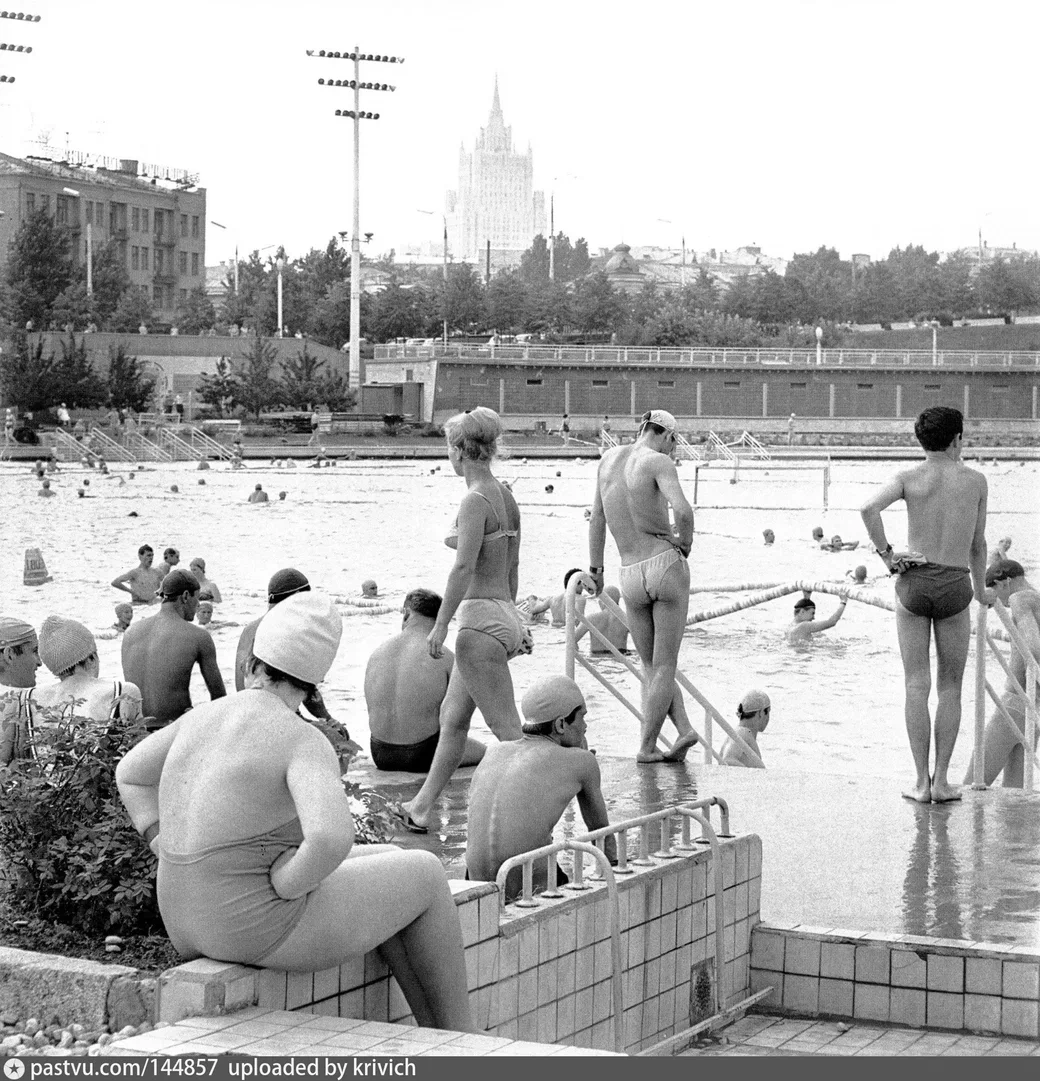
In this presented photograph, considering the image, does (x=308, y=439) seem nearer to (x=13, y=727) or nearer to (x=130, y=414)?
(x=130, y=414)

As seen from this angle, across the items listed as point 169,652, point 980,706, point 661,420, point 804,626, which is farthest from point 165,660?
point 804,626

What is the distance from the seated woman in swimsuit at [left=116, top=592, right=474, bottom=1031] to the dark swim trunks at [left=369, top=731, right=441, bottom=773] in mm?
3552

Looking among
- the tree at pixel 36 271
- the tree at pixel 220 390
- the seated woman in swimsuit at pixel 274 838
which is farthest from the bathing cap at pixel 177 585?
the tree at pixel 36 271

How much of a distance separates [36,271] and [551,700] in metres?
76.0

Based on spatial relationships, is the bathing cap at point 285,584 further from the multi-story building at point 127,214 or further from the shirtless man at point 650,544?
the multi-story building at point 127,214

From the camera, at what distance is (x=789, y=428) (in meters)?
87.9

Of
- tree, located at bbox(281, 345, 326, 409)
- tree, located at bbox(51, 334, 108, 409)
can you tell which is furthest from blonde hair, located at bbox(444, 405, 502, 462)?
tree, located at bbox(281, 345, 326, 409)

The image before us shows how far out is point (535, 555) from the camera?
31.3 m

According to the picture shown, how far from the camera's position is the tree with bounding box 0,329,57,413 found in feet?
206

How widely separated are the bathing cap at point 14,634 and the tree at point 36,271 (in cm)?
7213

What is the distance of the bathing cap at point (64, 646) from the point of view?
5.64 m

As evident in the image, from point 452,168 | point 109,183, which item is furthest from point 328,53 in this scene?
point 452,168

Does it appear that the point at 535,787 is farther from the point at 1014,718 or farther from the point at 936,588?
the point at 1014,718

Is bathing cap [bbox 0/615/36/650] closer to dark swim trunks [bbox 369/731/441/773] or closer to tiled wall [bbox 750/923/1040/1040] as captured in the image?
dark swim trunks [bbox 369/731/441/773]
